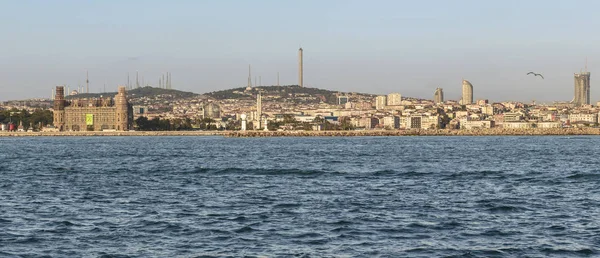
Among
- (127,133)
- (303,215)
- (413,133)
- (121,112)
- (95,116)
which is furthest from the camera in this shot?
(95,116)

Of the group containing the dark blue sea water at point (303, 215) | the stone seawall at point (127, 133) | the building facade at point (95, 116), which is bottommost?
the stone seawall at point (127, 133)

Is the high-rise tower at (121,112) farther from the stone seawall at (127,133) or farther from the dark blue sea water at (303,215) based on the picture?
the dark blue sea water at (303,215)

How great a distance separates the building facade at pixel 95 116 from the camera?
192 meters

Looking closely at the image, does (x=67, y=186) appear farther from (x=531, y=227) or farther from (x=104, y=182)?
(x=531, y=227)

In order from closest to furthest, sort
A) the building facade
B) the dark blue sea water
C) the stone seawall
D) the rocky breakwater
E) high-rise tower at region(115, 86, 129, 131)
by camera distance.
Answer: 1. the dark blue sea water
2. the rocky breakwater
3. the stone seawall
4. high-rise tower at region(115, 86, 129, 131)
5. the building facade

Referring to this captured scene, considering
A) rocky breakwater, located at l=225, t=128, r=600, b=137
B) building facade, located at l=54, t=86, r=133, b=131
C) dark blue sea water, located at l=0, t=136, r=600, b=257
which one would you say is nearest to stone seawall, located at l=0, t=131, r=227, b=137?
building facade, located at l=54, t=86, r=133, b=131

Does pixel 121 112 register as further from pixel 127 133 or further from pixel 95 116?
pixel 127 133

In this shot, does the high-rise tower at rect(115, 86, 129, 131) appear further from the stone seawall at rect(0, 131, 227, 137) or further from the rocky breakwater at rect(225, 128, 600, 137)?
the rocky breakwater at rect(225, 128, 600, 137)

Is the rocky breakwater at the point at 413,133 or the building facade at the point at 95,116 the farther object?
the building facade at the point at 95,116

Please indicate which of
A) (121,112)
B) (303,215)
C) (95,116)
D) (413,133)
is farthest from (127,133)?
(303,215)

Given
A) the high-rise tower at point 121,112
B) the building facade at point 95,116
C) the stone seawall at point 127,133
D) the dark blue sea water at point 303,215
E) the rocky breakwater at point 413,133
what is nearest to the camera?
the dark blue sea water at point 303,215

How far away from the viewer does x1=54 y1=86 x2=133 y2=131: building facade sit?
19175 centimetres

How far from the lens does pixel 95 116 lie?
194750 mm

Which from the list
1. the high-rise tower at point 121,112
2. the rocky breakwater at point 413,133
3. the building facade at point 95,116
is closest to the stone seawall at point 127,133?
the high-rise tower at point 121,112
